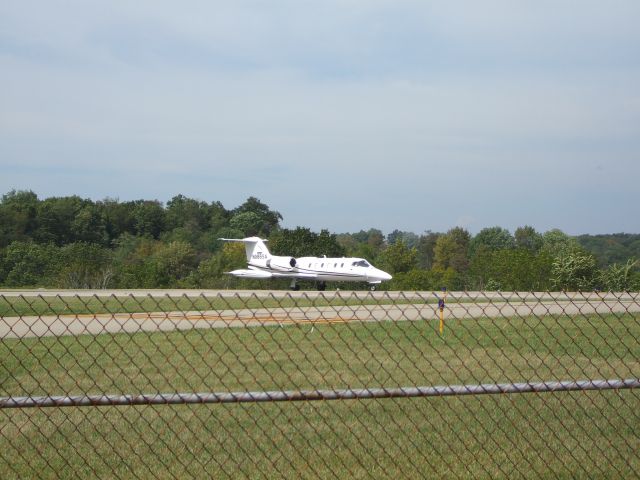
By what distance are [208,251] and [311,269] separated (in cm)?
4809

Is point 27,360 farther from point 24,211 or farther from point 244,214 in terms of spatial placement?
point 244,214

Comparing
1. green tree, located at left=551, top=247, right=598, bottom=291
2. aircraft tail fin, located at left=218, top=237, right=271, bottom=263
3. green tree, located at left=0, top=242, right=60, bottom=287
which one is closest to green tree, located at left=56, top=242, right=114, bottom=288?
green tree, located at left=0, top=242, right=60, bottom=287

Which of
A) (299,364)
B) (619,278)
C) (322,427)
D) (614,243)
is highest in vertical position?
(322,427)

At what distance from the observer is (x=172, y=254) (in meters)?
77.6

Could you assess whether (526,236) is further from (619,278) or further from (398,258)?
(619,278)

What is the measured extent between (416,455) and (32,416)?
12.9 ft

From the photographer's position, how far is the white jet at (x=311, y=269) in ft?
130

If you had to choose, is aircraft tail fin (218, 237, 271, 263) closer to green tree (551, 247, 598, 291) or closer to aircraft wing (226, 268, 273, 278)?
aircraft wing (226, 268, 273, 278)

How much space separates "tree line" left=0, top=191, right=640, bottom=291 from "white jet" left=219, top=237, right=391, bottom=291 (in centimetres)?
658

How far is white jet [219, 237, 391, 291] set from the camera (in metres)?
39.8

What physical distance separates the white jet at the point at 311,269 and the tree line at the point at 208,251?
6.58 m

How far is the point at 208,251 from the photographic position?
88.5 metres

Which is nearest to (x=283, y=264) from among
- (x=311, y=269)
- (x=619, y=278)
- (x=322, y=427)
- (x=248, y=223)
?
(x=311, y=269)

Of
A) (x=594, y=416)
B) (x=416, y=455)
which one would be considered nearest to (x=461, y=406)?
(x=594, y=416)
